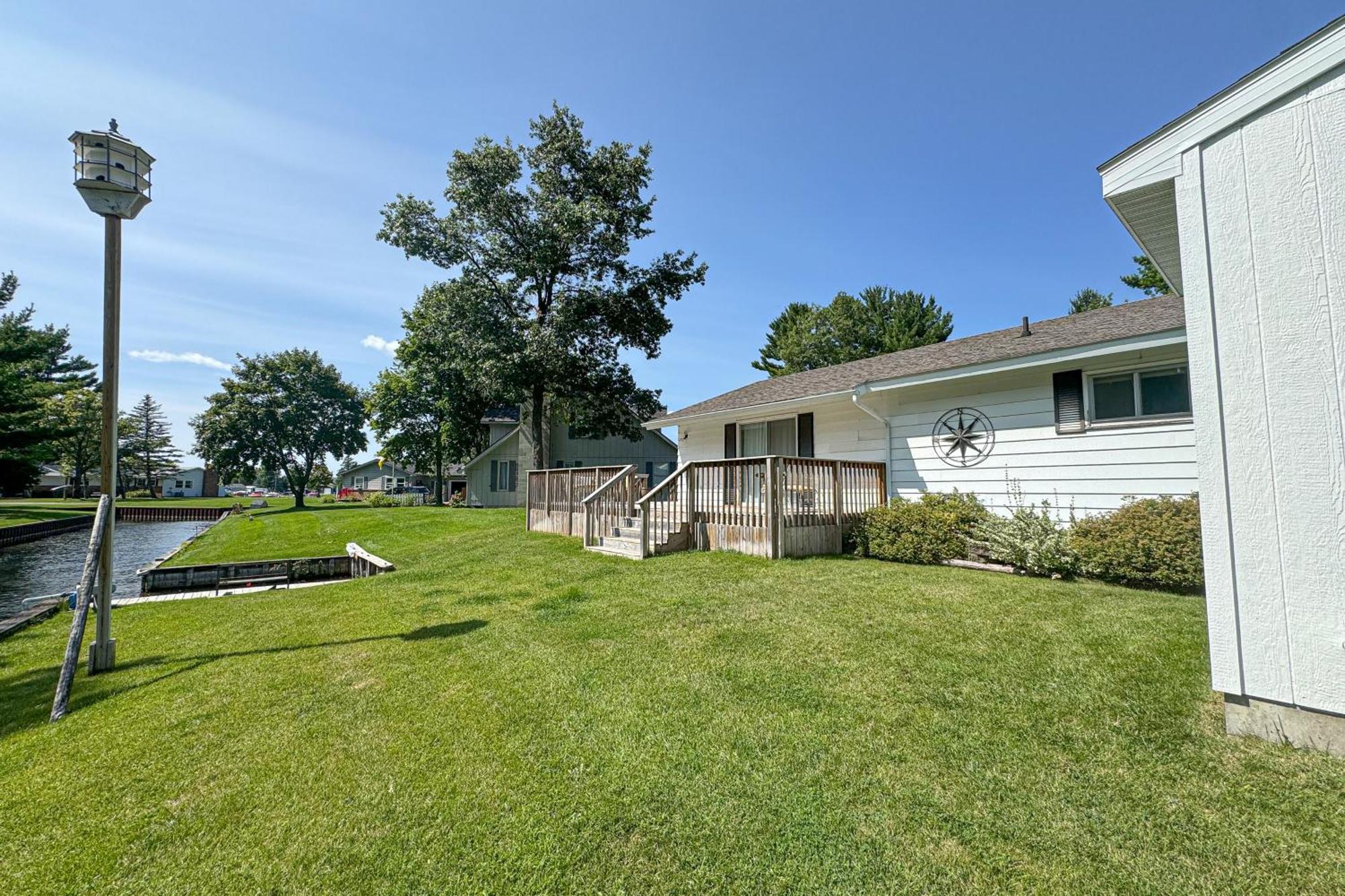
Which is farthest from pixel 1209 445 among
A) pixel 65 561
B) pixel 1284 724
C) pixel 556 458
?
pixel 556 458

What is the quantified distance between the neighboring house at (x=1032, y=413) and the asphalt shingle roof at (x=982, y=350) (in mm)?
50

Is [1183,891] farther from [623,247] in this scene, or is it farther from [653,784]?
[623,247]

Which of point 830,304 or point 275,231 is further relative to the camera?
point 830,304

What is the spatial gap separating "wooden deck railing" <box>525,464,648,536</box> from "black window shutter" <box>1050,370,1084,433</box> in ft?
24.0

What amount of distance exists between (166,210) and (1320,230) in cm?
831

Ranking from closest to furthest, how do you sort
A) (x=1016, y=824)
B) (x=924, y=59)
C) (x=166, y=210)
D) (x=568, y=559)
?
(x=1016, y=824), (x=166, y=210), (x=568, y=559), (x=924, y=59)

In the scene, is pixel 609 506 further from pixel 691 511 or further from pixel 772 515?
pixel 772 515

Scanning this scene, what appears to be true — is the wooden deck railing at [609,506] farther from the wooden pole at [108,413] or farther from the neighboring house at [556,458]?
the neighboring house at [556,458]

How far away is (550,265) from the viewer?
18.2 metres

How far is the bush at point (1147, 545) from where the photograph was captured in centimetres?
561

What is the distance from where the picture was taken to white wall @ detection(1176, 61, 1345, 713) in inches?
102

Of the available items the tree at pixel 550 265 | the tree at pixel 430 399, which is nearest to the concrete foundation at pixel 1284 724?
the tree at pixel 550 265

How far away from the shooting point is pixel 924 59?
382 inches

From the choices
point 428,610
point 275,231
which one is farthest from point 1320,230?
point 275,231
